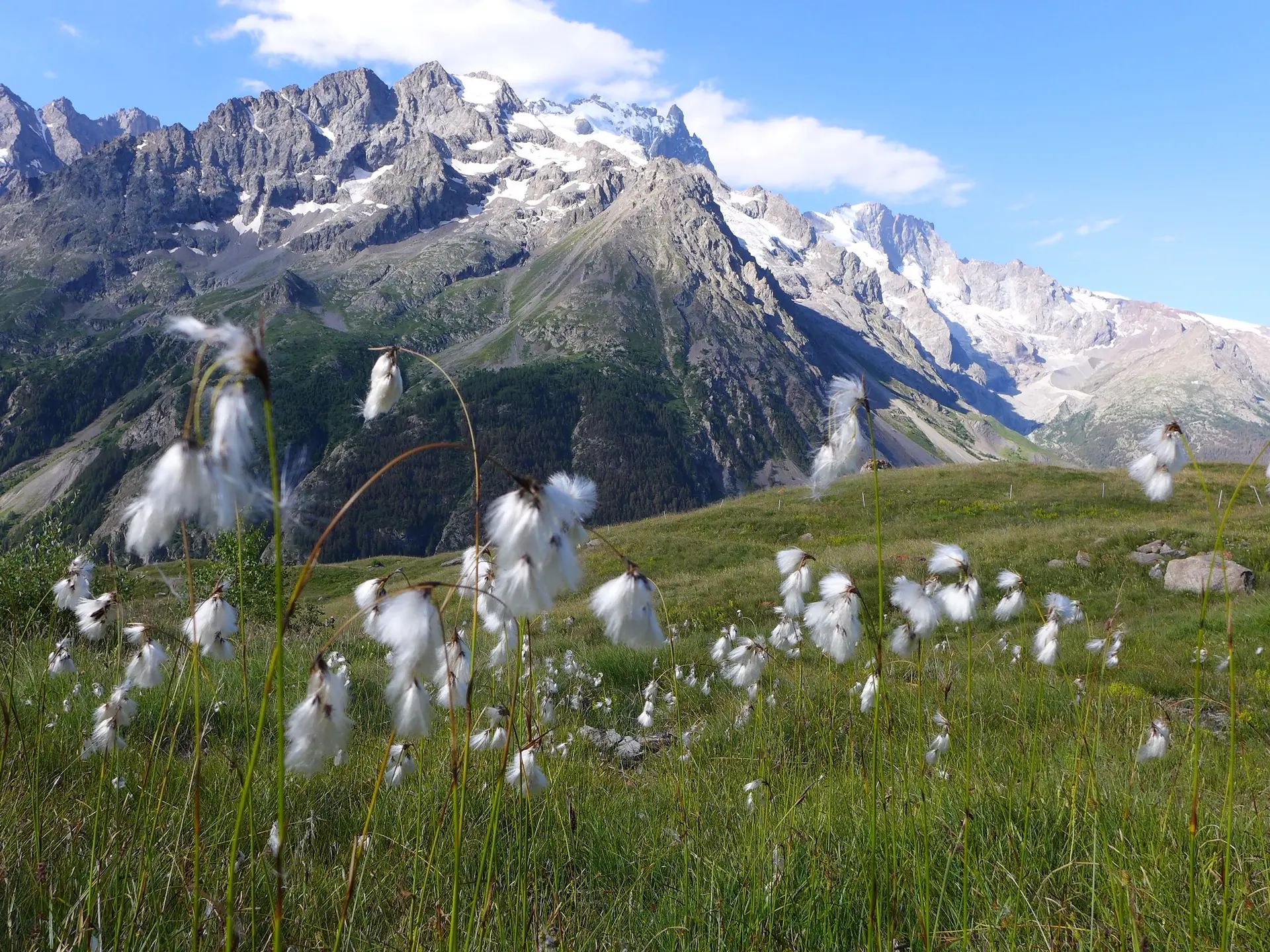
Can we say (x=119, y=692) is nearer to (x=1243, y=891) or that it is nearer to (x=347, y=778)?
(x=347, y=778)

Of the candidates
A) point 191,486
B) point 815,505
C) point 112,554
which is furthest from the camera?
point 815,505

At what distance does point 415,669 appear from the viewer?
1938mm

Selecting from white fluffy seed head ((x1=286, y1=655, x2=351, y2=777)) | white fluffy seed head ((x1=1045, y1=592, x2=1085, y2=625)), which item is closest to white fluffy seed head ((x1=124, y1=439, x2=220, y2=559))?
white fluffy seed head ((x1=286, y1=655, x2=351, y2=777))

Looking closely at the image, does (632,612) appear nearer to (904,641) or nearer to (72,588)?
(904,641)

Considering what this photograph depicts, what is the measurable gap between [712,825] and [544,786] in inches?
73.6

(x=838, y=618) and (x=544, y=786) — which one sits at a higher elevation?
(x=838, y=618)

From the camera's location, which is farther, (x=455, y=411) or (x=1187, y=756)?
(x=455, y=411)

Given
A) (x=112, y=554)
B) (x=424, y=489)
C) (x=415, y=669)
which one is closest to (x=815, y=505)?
(x=112, y=554)

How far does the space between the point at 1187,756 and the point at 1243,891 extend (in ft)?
9.04

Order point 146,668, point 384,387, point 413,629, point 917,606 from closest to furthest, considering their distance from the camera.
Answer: point 413,629 < point 384,387 < point 146,668 < point 917,606

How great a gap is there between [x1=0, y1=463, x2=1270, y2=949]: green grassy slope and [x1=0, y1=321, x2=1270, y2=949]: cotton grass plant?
3 centimetres

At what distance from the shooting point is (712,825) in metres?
4.46

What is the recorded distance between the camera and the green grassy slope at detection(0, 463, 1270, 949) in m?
3.07

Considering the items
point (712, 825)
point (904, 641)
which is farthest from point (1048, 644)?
point (712, 825)
